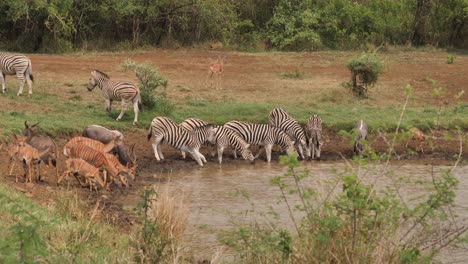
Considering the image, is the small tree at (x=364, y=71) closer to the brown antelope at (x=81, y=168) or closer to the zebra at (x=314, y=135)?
the zebra at (x=314, y=135)

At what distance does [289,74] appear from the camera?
25.1 meters

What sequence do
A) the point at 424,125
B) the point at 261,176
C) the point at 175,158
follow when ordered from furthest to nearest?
1. the point at 424,125
2. the point at 175,158
3. the point at 261,176

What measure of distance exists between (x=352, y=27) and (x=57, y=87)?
1725 centimetres

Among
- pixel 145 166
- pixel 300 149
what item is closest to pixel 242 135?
pixel 300 149

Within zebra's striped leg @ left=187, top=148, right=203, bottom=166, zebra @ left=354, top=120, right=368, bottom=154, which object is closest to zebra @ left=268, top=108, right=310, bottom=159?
zebra @ left=354, top=120, right=368, bottom=154

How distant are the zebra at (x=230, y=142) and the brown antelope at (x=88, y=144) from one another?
254cm

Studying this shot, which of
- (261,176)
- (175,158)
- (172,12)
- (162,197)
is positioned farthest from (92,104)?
(172,12)

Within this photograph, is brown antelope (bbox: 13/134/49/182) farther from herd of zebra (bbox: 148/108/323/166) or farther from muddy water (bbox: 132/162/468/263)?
herd of zebra (bbox: 148/108/323/166)

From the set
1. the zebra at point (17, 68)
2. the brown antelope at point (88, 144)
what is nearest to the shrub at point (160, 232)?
the brown antelope at point (88, 144)

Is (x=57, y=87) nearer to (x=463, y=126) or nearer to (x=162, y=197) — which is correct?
(x=463, y=126)

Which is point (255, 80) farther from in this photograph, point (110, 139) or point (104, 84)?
point (110, 139)

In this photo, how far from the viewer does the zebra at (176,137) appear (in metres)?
16.1

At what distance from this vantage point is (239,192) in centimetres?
1146

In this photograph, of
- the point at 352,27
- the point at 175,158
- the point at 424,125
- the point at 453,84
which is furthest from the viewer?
the point at 352,27
